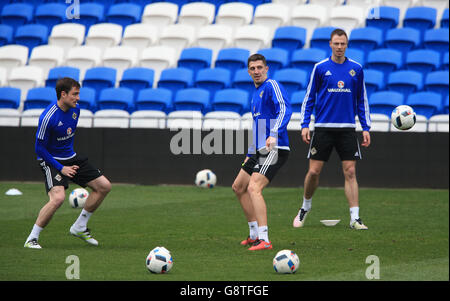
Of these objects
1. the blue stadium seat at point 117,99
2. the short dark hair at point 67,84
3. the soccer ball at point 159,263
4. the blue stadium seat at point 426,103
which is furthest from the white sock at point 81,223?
the blue stadium seat at point 426,103

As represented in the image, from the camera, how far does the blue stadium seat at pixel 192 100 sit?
1612 centimetres

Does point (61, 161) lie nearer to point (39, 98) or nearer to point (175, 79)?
point (175, 79)

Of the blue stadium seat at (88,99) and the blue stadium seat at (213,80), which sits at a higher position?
the blue stadium seat at (213,80)

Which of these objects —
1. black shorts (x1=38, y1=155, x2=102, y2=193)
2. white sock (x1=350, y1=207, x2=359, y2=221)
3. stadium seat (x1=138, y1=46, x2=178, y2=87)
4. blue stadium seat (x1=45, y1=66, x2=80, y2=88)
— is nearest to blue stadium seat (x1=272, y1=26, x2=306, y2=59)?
stadium seat (x1=138, y1=46, x2=178, y2=87)

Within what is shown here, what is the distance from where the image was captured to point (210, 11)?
62.0ft

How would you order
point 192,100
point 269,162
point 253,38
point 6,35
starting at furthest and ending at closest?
point 6,35, point 253,38, point 192,100, point 269,162

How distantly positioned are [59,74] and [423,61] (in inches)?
316

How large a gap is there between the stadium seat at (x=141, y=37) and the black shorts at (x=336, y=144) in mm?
9824

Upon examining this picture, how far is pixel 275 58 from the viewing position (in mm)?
16781

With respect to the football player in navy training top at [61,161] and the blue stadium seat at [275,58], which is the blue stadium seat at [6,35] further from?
the football player in navy training top at [61,161]

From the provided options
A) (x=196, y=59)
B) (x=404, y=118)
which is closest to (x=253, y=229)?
(x=404, y=118)

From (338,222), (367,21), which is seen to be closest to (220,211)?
(338,222)
